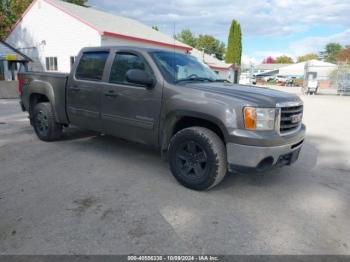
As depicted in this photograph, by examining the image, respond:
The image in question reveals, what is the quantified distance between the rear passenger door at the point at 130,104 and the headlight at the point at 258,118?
1298mm

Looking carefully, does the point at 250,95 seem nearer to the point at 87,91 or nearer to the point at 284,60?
the point at 87,91

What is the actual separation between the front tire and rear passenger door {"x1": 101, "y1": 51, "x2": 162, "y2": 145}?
19.2 inches

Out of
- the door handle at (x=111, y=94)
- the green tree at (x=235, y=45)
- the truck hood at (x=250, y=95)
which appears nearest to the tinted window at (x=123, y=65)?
the door handle at (x=111, y=94)

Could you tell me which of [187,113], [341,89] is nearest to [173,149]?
[187,113]

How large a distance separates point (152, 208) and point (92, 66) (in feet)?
9.60

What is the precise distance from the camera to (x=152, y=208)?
3502 mm

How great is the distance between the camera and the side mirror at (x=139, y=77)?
13.5 feet

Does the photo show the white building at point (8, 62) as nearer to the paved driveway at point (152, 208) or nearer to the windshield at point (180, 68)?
the paved driveway at point (152, 208)

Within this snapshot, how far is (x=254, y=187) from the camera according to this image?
4262mm

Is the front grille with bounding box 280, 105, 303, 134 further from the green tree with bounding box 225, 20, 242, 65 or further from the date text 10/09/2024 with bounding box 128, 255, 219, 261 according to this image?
the green tree with bounding box 225, 20, 242, 65

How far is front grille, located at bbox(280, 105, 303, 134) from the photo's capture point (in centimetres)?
380

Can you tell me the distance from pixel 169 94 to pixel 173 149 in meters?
0.75

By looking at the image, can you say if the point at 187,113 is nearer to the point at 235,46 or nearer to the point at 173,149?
the point at 173,149

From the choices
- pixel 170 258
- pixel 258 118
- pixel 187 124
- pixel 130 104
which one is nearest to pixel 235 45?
pixel 130 104
